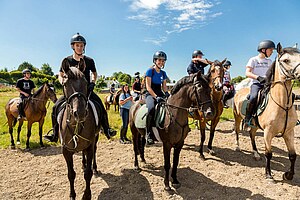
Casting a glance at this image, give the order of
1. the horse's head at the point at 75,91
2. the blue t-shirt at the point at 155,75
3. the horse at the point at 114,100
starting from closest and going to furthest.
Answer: the horse's head at the point at 75,91 < the blue t-shirt at the point at 155,75 < the horse at the point at 114,100

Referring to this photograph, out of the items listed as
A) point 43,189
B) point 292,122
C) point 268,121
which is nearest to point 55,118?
point 43,189

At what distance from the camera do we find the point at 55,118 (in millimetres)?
4461

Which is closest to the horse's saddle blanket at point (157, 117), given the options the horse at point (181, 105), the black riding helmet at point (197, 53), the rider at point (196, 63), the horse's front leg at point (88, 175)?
the horse at point (181, 105)

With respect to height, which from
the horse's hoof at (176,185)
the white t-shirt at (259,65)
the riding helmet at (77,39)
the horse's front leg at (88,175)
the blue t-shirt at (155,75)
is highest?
the riding helmet at (77,39)

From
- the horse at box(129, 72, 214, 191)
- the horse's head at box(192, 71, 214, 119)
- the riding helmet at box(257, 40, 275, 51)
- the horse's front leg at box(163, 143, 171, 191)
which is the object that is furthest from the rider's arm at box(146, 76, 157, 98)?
the riding helmet at box(257, 40, 275, 51)

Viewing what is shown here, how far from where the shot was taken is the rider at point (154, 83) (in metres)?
4.58

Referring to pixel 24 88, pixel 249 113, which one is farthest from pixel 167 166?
pixel 24 88

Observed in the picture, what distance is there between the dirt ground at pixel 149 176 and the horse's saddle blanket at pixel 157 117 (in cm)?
131

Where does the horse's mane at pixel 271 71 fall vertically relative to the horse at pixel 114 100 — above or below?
above

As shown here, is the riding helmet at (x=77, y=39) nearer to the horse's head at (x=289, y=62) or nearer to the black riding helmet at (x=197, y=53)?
the black riding helmet at (x=197, y=53)

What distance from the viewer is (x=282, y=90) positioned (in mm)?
4379

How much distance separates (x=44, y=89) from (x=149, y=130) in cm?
529

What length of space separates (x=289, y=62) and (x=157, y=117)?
9.27 feet

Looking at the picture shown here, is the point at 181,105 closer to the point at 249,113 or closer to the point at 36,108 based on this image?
the point at 249,113
